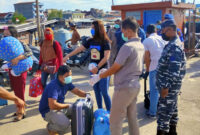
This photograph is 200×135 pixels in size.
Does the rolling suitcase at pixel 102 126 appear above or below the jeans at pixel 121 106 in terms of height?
below

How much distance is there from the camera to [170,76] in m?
2.68

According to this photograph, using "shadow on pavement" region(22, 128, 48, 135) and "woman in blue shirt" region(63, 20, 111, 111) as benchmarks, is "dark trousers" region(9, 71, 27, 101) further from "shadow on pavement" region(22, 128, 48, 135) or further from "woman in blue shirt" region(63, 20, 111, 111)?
"woman in blue shirt" region(63, 20, 111, 111)

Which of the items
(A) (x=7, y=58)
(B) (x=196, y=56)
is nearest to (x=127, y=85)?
(A) (x=7, y=58)

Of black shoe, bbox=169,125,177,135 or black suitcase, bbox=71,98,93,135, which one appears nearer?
black suitcase, bbox=71,98,93,135

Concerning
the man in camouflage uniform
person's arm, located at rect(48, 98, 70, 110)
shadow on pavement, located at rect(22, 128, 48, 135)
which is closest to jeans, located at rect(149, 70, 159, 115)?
the man in camouflage uniform

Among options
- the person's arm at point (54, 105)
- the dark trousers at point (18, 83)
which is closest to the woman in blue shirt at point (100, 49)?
the person's arm at point (54, 105)

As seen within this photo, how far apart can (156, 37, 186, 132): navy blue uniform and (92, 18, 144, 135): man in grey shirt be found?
406mm

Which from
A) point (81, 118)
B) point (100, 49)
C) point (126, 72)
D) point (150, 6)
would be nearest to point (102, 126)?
point (81, 118)

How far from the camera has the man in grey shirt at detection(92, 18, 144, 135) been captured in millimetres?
2410

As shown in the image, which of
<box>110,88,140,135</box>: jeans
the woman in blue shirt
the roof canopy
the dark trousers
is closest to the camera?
<box>110,88,140,135</box>: jeans

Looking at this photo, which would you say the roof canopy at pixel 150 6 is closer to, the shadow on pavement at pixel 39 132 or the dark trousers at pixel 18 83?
the dark trousers at pixel 18 83

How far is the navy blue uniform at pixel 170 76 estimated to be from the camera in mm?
2646

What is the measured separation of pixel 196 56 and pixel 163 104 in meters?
8.26

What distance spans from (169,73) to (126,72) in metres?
0.63
